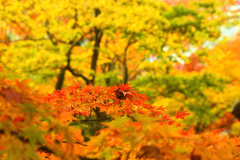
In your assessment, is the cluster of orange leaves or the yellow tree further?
the yellow tree

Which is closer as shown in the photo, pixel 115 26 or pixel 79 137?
pixel 79 137

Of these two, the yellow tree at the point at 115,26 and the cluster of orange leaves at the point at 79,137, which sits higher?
the yellow tree at the point at 115,26

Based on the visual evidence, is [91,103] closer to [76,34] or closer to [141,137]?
[141,137]

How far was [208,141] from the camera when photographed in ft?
5.25

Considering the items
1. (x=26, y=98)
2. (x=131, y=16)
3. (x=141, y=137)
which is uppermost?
(x=131, y=16)

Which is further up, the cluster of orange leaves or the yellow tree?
the yellow tree

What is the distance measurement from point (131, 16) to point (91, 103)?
24.0 feet

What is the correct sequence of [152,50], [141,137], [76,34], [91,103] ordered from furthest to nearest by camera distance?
[152,50] → [76,34] → [91,103] → [141,137]

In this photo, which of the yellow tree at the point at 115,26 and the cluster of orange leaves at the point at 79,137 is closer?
the cluster of orange leaves at the point at 79,137

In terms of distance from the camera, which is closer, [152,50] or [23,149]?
[23,149]

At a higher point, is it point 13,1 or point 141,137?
point 13,1

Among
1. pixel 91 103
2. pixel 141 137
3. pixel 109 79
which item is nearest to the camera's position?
pixel 141 137

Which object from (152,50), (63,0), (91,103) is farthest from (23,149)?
(63,0)

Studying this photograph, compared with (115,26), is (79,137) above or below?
below
